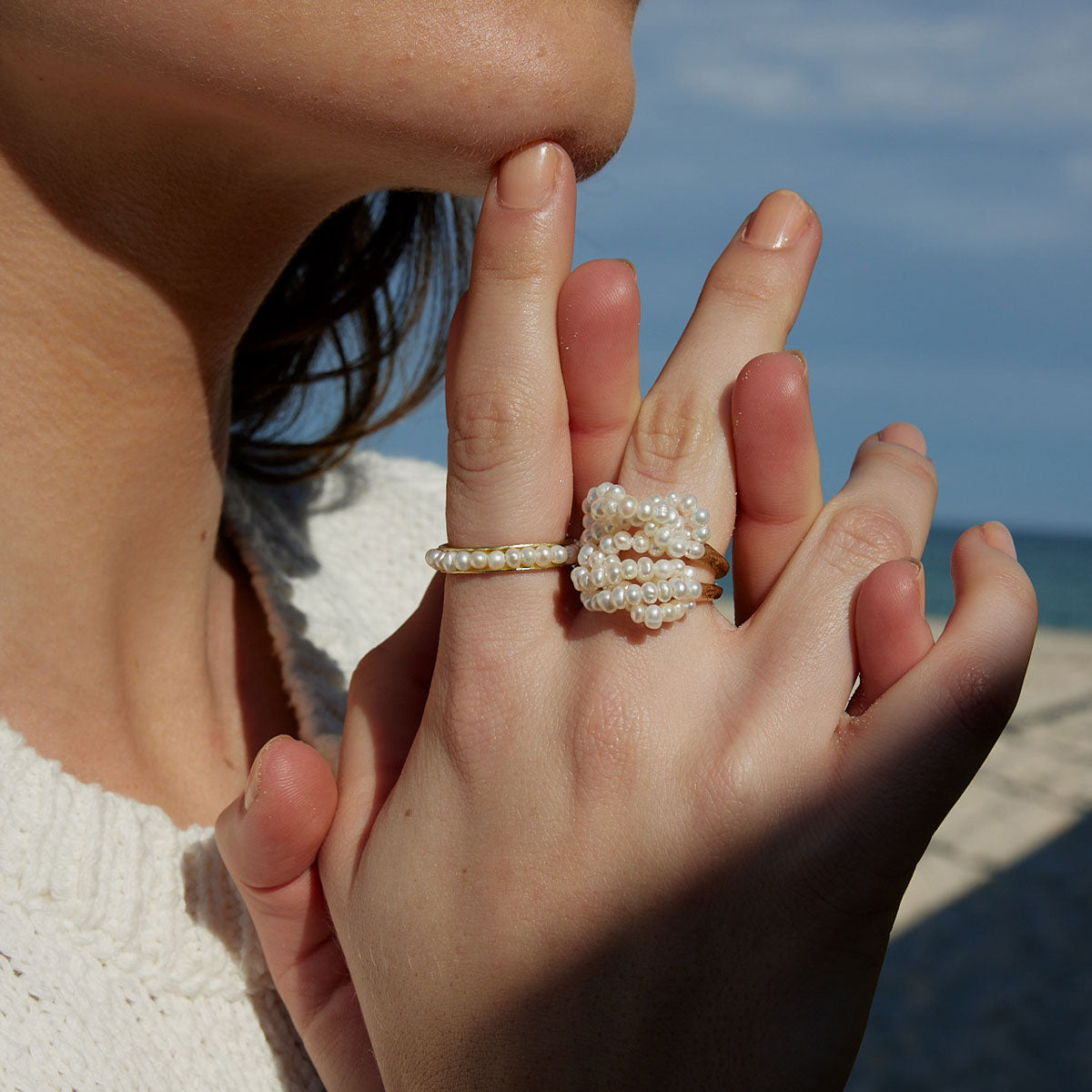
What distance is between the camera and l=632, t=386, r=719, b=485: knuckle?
3.56 ft

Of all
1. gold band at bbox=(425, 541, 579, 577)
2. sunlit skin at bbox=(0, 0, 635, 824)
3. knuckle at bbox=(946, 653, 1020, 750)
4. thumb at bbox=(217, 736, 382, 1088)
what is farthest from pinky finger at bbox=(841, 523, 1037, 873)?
sunlit skin at bbox=(0, 0, 635, 824)

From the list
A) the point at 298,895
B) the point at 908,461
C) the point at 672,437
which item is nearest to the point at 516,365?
the point at 672,437

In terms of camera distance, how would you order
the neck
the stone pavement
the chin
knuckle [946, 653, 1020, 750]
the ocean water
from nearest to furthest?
1. knuckle [946, 653, 1020, 750]
2. the chin
3. the neck
4. the stone pavement
5. the ocean water

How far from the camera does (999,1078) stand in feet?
11.3

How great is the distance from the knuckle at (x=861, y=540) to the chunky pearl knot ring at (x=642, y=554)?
14 cm

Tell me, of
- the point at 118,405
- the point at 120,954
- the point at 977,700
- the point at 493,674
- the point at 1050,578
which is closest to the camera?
the point at 977,700

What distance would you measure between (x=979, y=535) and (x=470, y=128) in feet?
2.37

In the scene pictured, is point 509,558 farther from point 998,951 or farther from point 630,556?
point 998,951

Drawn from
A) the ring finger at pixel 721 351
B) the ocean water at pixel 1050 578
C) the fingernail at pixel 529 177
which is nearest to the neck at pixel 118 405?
the fingernail at pixel 529 177

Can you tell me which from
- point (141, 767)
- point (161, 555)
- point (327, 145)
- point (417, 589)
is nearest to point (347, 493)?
point (417, 589)

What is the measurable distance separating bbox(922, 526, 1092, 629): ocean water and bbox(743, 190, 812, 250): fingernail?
943 inches

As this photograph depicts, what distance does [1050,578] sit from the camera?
174 ft

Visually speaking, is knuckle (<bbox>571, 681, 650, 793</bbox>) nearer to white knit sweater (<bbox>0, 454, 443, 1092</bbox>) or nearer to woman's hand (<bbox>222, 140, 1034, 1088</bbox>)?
woman's hand (<bbox>222, 140, 1034, 1088</bbox>)

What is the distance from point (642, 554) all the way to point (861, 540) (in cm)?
24
